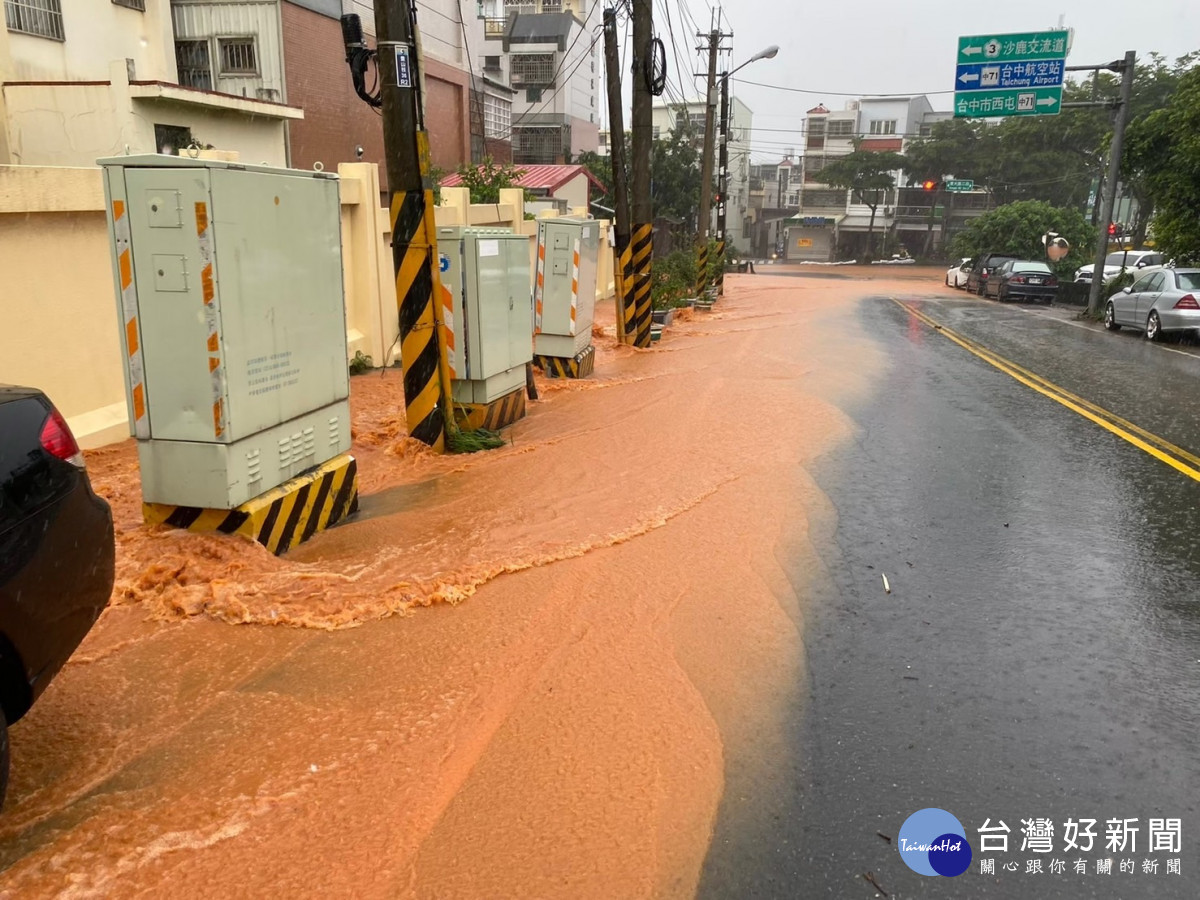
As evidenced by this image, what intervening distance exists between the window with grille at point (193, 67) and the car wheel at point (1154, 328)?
1986 centimetres

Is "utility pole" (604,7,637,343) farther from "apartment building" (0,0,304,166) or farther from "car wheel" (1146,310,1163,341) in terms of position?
"car wheel" (1146,310,1163,341)

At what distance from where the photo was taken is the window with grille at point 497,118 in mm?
34531

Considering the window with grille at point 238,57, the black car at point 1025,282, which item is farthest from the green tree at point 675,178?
the window with grille at point 238,57

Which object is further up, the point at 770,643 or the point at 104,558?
the point at 104,558

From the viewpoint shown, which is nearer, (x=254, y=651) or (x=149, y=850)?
(x=149, y=850)

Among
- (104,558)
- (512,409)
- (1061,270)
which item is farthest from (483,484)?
(1061,270)

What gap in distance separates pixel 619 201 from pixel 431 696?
15.3 metres

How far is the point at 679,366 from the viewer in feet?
47.6

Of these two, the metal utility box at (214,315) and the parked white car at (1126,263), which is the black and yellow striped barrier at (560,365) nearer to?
A: the metal utility box at (214,315)

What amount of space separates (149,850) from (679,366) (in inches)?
474

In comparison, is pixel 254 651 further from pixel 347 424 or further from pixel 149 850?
pixel 347 424

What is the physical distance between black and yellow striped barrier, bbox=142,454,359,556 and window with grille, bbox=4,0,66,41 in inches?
511

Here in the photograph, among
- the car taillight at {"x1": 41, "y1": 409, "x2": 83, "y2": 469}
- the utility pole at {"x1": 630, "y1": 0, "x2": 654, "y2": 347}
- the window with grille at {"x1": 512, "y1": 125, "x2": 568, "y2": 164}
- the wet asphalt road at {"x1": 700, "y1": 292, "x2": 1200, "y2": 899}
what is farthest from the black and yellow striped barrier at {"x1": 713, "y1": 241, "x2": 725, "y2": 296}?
the car taillight at {"x1": 41, "y1": 409, "x2": 83, "y2": 469}

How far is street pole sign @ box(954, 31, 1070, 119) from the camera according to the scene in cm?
2534
